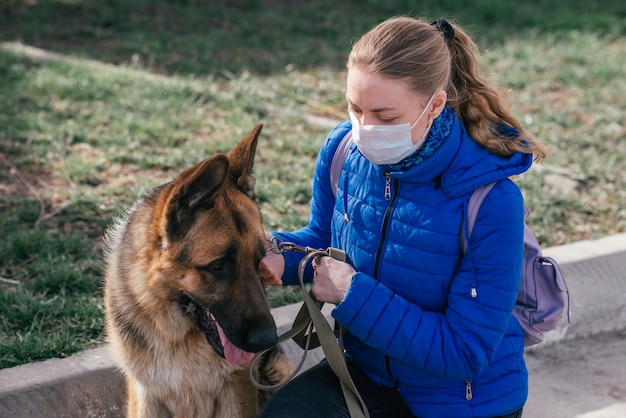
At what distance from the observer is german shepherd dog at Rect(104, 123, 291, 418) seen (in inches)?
118

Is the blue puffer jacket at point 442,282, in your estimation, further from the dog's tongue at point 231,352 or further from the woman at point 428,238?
the dog's tongue at point 231,352

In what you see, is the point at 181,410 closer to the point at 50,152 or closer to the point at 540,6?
the point at 50,152

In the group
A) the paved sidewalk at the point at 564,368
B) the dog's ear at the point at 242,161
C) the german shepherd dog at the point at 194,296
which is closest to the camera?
the german shepherd dog at the point at 194,296

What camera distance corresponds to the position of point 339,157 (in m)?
3.41

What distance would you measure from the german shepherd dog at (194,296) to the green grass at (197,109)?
0.84 meters

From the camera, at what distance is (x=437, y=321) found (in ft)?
9.81

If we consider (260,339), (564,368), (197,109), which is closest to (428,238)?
(260,339)

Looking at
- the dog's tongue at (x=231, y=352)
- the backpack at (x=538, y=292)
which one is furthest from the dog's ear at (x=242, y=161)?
the backpack at (x=538, y=292)

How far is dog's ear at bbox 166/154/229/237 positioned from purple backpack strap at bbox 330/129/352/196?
0.63 m

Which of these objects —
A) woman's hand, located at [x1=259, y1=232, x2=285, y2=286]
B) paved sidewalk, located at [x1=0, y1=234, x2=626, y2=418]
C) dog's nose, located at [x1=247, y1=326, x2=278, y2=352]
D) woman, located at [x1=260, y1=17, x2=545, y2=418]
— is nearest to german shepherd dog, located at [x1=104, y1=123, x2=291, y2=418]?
dog's nose, located at [x1=247, y1=326, x2=278, y2=352]

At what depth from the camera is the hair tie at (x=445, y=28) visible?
316cm

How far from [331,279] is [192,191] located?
615 mm

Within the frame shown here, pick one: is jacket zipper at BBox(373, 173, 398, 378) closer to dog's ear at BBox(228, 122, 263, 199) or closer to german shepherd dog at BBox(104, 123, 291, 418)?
german shepherd dog at BBox(104, 123, 291, 418)

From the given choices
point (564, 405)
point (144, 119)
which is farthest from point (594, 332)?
point (144, 119)
